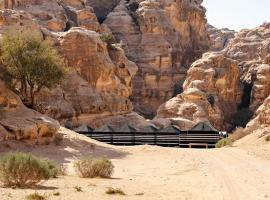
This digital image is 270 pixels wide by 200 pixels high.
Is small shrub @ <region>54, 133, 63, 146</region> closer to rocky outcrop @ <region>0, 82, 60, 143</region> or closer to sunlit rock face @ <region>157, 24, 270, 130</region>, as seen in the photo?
rocky outcrop @ <region>0, 82, 60, 143</region>

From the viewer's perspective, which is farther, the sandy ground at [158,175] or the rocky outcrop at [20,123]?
the rocky outcrop at [20,123]

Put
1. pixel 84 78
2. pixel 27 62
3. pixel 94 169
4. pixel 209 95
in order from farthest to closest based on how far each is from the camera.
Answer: pixel 209 95
pixel 84 78
pixel 27 62
pixel 94 169

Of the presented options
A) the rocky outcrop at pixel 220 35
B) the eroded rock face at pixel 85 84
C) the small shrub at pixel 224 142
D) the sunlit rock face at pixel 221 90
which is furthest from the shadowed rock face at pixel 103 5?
the small shrub at pixel 224 142

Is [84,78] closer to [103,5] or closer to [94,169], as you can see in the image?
[94,169]

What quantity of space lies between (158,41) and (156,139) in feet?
164

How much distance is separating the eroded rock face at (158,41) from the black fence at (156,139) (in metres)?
41.4

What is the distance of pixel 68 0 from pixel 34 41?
44.8 m

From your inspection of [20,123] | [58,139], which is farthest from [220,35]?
[20,123]

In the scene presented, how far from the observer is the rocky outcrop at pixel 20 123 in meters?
26.4

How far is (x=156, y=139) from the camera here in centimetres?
4066

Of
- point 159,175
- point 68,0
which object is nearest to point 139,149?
point 159,175

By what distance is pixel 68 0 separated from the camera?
247 ft

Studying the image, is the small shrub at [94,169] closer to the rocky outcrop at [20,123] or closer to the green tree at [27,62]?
the rocky outcrop at [20,123]

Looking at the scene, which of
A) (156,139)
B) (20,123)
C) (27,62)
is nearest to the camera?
(20,123)
